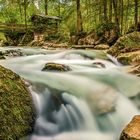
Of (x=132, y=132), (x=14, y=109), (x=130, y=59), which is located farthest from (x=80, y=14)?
(x=132, y=132)

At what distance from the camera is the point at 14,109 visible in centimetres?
421

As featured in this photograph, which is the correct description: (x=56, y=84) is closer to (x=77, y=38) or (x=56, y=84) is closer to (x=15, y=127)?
(x=15, y=127)

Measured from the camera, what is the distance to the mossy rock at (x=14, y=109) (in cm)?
392

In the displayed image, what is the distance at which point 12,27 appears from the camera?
29.0 meters

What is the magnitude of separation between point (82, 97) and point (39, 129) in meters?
1.29

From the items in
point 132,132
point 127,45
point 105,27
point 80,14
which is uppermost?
point 80,14

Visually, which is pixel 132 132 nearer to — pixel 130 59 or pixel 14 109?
pixel 14 109

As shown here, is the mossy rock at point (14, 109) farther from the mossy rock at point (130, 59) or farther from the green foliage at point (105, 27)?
the green foliage at point (105, 27)

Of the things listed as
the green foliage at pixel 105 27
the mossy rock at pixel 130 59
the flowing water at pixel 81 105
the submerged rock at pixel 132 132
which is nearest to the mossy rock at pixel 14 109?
the flowing water at pixel 81 105

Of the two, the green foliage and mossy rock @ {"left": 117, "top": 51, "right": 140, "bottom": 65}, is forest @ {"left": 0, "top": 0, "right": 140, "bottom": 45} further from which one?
mossy rock @ {"left": 117, "top": 51, "right": 140, "bottom": 65}

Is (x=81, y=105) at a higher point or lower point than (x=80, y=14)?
lower

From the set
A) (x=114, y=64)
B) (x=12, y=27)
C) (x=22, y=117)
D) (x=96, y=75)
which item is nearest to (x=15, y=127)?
(x=22, y=117)

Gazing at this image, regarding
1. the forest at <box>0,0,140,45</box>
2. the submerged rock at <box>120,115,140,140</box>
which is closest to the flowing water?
the submerged rock at <box>120,115,140,140</box>

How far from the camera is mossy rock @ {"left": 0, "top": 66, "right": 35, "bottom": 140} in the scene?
3.92 m
